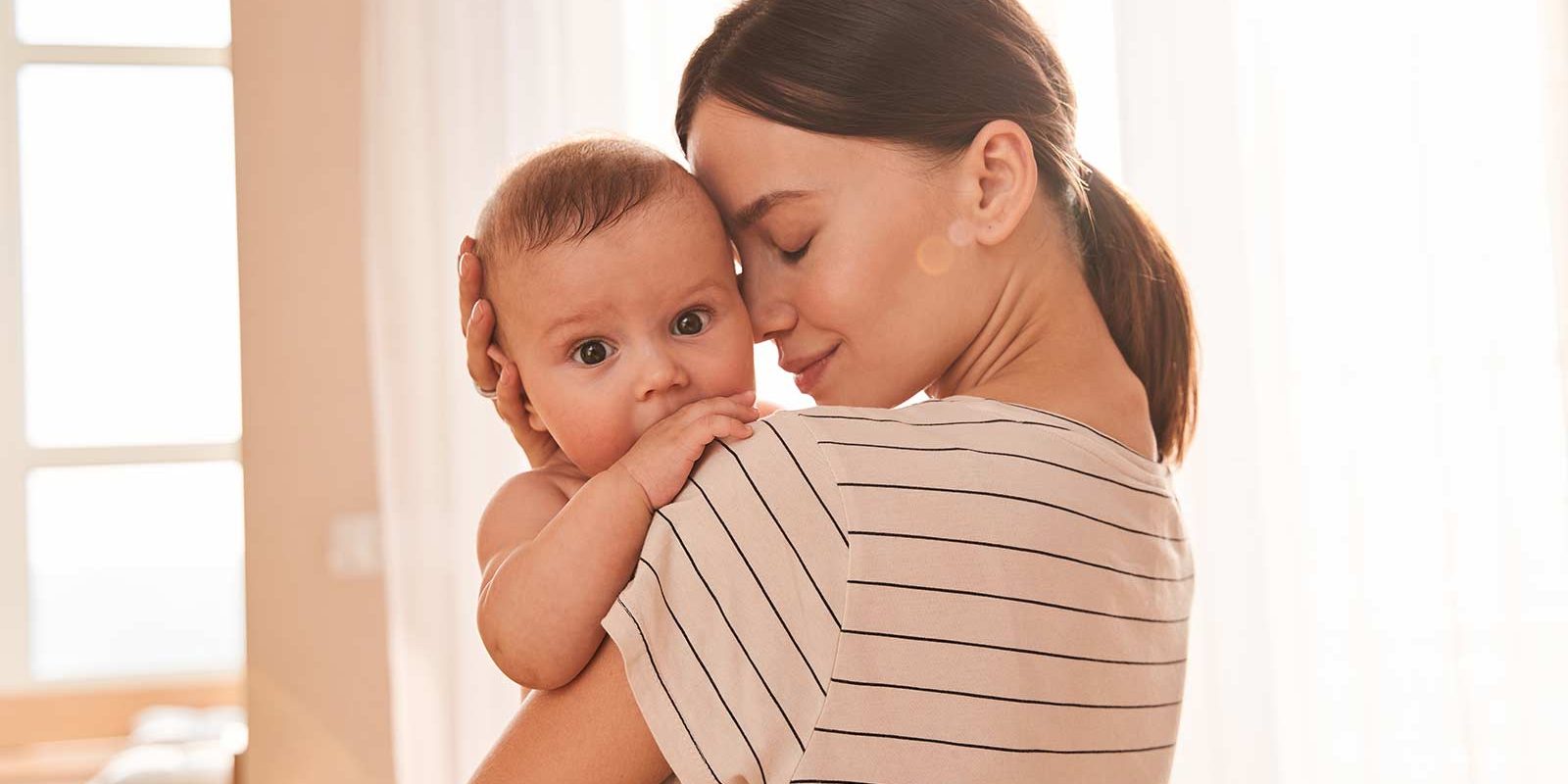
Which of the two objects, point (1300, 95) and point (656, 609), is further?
point (1300, 95)

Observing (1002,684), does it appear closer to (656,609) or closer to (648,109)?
(656,609)

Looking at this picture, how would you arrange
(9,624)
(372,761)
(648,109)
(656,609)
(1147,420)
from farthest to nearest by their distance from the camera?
(9,624) < (372,761) < (648,109) < (1147,420) < (656,609)

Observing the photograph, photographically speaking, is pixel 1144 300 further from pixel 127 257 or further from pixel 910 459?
pixel 127 257

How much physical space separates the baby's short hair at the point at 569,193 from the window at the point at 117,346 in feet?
9.32

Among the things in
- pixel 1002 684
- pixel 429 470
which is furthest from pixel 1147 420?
pixel 429 470

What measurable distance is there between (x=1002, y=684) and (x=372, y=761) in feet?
8.88

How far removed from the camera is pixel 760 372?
2.74 metres

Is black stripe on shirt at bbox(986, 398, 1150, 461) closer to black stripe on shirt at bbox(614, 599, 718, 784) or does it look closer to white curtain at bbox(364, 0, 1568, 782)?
black stripe on shirt at bbox(614, 599, 718, 784)

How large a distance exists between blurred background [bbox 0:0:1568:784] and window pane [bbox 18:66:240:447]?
2 centimetres

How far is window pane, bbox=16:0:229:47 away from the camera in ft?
12.1

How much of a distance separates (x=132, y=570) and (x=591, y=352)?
315cm

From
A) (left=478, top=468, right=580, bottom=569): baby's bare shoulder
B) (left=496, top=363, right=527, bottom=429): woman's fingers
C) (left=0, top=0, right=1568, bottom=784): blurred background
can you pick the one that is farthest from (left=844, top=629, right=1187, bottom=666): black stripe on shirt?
(left=0, top=0, right=1568, bottom=784): blurred background

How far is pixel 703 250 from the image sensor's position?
1.09 meters

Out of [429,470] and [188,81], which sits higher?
[188,81]
